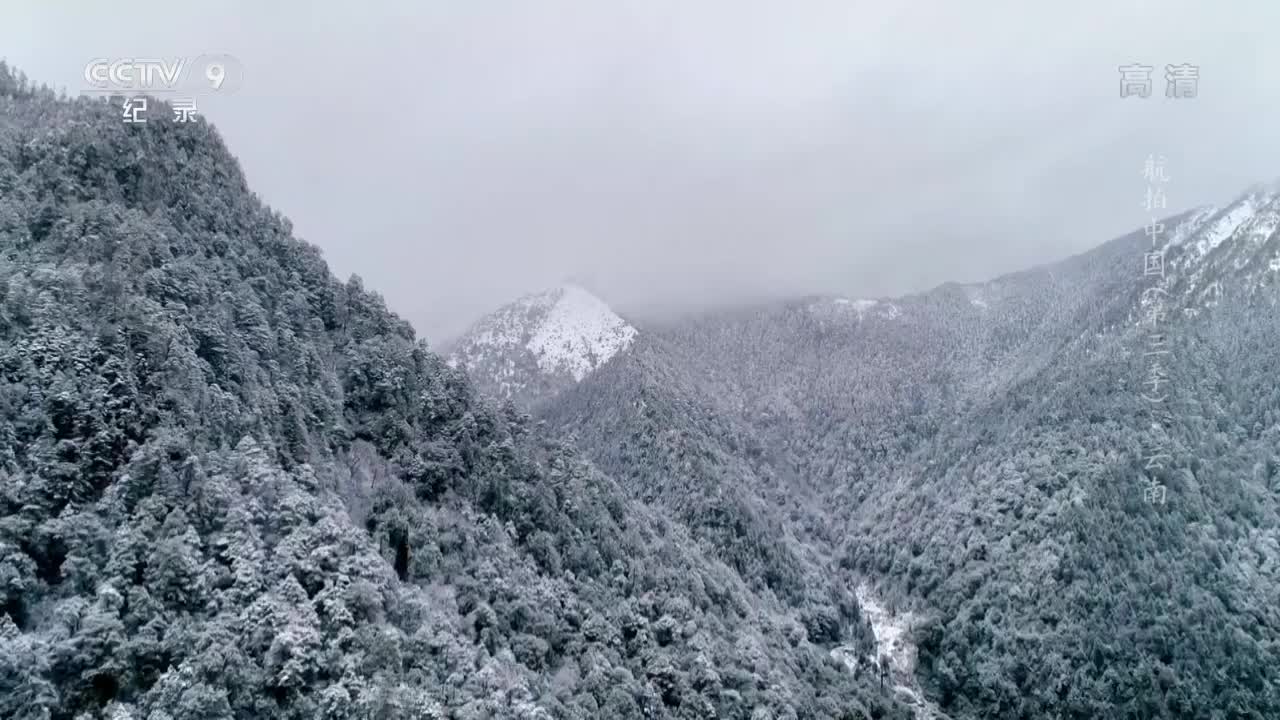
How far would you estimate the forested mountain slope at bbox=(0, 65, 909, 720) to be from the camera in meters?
52.7

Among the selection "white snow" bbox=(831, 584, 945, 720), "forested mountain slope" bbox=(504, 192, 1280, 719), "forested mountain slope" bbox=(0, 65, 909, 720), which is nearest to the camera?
"forested mountain slope" bbox=(0, 65, 909, 720)

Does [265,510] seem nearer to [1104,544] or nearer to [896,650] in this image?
[896,650]

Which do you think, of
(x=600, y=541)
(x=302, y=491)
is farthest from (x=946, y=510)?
(x=302, y=491)

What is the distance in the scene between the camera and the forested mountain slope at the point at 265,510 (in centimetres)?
5269

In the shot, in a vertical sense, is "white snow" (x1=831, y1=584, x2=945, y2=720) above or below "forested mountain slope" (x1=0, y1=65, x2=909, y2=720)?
below

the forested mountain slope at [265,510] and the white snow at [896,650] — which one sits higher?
the forested mountain slope at [265,510]

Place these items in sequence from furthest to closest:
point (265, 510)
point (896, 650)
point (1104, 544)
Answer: point (896, 650)
point (1104, 544)
point (265, 510)

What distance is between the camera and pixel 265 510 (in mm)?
65375

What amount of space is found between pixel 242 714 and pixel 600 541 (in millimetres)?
57243

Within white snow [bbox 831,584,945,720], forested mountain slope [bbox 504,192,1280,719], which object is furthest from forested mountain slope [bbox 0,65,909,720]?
forested mountain slope [bbox 504,192,1280,719]

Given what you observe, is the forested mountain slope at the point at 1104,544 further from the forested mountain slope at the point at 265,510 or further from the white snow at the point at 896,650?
the forested mountain slope at the point at 265,510

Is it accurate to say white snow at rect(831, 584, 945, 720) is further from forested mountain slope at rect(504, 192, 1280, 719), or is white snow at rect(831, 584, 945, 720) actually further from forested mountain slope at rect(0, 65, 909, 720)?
forested mountain slope at rect(0, 65, 909, 720)

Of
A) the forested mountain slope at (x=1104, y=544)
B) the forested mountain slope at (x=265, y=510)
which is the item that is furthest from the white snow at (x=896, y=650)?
the forested mountain slope at (x=265, y=510)

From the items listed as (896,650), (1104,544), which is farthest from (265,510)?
(1104,544)
